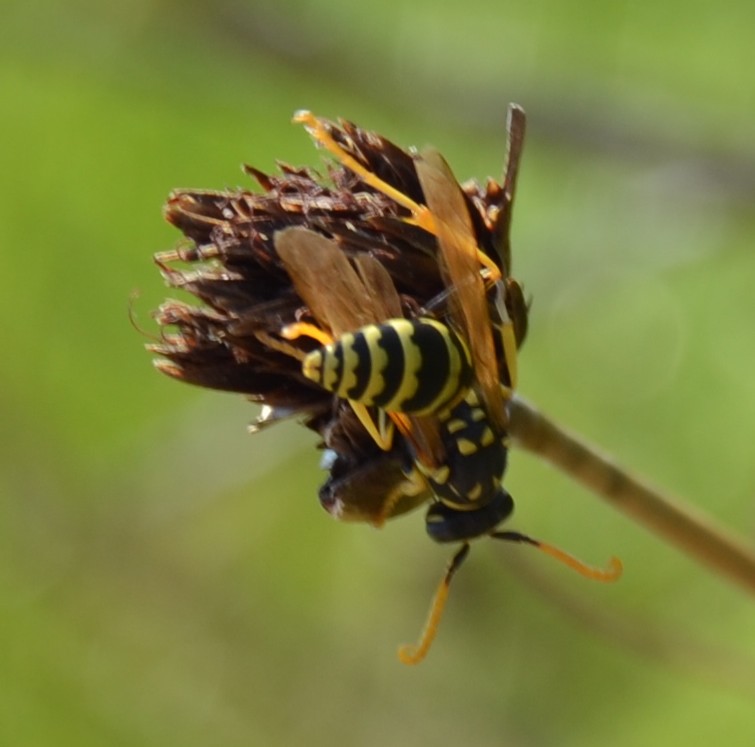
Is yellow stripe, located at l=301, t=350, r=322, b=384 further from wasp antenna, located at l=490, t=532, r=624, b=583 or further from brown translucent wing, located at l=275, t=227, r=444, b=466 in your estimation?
wasp antenna, located at l=490, t=532, r=624, b=583

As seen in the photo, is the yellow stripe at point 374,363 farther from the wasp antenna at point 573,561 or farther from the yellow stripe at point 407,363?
the wasp antenna at point 573,561

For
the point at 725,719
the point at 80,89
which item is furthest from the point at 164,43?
the point at 725,719

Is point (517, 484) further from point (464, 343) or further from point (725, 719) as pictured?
point (464, 343)

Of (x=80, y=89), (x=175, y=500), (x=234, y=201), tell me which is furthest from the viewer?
(x=80, y=89)

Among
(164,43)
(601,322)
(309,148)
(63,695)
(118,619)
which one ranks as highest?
(164,43)

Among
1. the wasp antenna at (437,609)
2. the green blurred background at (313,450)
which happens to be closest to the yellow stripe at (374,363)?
the wasp antenna at (437,609)

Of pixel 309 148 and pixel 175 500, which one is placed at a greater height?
pixel 309 148
